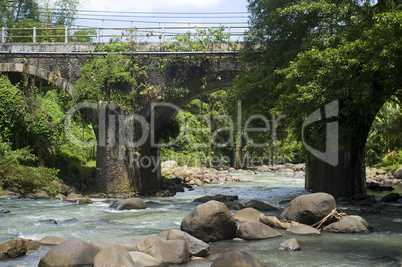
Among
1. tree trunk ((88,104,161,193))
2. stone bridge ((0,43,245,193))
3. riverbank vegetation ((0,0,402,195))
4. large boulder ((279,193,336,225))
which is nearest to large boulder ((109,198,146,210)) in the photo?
tree trunk ((88,104,161,193))

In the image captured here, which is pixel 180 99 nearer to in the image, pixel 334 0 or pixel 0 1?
pixel 334 0

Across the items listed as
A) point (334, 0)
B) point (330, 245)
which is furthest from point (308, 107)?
point (330, 245)

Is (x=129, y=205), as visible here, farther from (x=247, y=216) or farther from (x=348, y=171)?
(x=348, y=171)

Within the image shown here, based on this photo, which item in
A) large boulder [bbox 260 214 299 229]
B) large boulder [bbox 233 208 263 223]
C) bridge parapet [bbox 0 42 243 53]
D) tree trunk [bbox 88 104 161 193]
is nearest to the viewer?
large boulder [bbox 260 214 299 229]

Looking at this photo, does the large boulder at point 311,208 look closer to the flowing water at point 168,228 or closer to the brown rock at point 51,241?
the flowing water at point 168,228

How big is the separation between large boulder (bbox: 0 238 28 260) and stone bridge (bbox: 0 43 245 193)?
992 cm

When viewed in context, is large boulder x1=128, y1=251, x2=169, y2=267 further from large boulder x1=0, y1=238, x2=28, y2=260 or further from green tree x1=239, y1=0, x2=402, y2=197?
green tree x1=239, y1=0, x2=402, y2=197

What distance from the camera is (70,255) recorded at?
20.8 ft

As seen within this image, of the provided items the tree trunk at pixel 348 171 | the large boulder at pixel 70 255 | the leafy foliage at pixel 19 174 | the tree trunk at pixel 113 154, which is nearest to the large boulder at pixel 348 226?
the large boulder at pixel 70 255

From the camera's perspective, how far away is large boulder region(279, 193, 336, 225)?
9500 millimetres

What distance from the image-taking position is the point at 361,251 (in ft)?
24.6

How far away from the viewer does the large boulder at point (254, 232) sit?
27.9ft

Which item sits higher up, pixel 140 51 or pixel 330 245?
pixel 140 51

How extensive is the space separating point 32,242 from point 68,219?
3.19m
